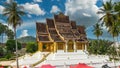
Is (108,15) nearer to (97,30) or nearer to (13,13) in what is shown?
(13,13)

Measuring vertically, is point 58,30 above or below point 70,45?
above

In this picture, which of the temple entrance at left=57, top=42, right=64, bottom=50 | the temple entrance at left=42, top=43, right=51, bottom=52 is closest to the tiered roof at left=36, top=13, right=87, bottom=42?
the temple entrance at left=57, top=42, right=64, bottom=50

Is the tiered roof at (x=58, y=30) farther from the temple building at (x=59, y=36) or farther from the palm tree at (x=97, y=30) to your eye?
the palm tree at (x=97, y=30)

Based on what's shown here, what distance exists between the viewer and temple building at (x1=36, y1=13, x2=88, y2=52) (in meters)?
48.6

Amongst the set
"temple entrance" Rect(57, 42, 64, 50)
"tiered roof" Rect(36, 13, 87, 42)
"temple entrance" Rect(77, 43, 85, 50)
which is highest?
"tiered roof" Rect(36, 13, 87, 42)

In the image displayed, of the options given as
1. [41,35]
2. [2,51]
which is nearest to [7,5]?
[41,35]

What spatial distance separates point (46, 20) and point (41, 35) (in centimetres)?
348

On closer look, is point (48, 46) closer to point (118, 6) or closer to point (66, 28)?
point (66, 28)

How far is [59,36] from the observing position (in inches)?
1982

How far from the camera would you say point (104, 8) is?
1788 inches

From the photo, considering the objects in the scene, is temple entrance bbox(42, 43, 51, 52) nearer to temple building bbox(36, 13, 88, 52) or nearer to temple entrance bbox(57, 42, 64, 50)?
temple building bbox(36, 13, 88, 52)

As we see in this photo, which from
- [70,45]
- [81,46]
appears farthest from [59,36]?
[81,46]

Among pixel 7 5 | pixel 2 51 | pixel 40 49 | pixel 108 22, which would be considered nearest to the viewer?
pixel 7 5

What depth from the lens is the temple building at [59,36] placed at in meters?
48.6
